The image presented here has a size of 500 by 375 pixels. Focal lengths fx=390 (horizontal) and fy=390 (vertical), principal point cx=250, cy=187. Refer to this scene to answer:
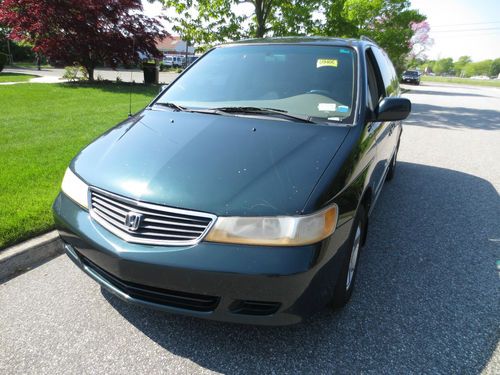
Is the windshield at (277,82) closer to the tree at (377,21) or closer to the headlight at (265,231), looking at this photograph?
the headlight at (265,231)

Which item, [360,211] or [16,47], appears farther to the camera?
[16,47]

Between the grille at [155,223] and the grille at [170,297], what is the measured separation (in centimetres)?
28

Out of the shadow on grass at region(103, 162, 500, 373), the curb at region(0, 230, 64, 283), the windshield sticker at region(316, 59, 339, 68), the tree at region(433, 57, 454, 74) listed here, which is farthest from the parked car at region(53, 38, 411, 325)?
the tree at region(433, 57, 454, 74)

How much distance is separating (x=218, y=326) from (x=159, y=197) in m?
0.91

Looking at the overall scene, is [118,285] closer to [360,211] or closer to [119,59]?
[360,211]

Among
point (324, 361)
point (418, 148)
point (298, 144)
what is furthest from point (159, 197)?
point (418, 148)

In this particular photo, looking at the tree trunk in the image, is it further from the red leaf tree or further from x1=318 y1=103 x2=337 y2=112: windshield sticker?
x1=318 y1=103 x2=337 y2=112: windshield sticker

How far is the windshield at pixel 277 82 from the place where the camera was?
2840 millimetres

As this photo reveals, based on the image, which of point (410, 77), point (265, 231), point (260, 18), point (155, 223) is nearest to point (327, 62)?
point (265, 231)

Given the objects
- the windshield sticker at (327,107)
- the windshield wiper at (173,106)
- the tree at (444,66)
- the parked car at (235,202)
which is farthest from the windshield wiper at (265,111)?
the tree at (444,66)

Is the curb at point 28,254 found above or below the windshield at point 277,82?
below

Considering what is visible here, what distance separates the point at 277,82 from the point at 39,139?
472 centimetres

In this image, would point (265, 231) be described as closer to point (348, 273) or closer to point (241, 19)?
point (348, 273)

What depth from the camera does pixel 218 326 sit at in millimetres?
2340
